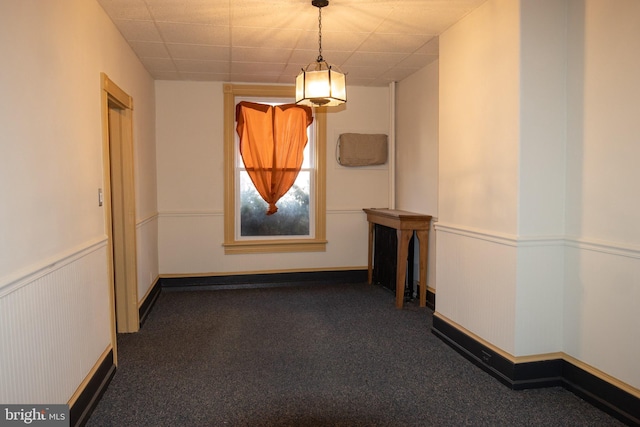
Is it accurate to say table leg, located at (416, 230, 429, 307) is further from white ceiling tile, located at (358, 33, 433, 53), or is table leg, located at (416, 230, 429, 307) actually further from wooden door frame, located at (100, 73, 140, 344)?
wooden door frame, located at (100, 73, 140, 344)

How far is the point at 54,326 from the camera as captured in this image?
2121 mm

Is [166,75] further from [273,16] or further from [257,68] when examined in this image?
[273,16]

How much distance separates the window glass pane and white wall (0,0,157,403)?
8.38ft

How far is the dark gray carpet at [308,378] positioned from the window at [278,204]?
1.22 metres

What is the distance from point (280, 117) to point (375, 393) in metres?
3.59

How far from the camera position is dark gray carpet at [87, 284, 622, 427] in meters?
2.42

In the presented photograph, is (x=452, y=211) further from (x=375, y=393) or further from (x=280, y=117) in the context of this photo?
(x=280, y=117)

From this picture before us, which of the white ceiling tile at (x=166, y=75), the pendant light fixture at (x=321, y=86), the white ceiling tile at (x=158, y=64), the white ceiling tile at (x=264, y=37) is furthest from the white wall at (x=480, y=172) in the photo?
the white ceiling tile at (x=166, y=75)

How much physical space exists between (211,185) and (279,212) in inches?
35.1

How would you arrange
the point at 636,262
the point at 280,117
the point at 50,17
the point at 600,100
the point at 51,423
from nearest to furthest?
the point at 51,423, the point at 50,17, the point at 636,262, the point at 600,100, the point at 280,117

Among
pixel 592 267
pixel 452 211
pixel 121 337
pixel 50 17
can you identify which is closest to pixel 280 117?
pixel 452 211

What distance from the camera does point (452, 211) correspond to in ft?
11.4

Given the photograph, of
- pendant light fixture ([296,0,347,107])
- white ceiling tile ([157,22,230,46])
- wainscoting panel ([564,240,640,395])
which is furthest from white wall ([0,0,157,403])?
wainscoting panel ([564,240,640,395])

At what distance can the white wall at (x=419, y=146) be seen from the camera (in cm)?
446
